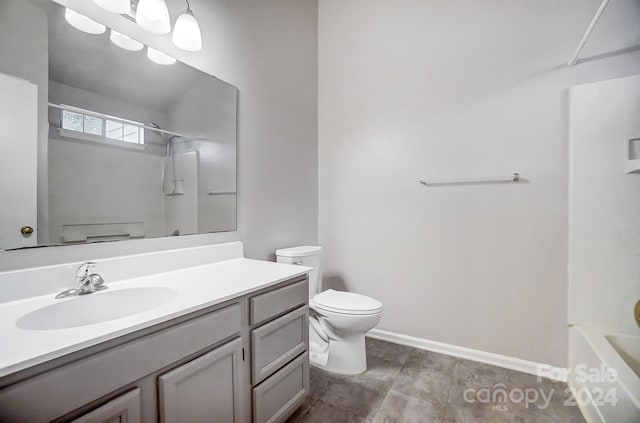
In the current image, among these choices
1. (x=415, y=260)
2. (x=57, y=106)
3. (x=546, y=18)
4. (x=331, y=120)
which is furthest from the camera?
(x=331, y=120)

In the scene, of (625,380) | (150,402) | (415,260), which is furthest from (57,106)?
(625,380)

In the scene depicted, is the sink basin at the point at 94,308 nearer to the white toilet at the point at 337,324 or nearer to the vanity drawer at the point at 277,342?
the vanity drawer at the point at 277,342

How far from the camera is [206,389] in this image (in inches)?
38.8

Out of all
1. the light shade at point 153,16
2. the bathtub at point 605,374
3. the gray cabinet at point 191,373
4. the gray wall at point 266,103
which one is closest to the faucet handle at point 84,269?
the gray wall at point 266,103

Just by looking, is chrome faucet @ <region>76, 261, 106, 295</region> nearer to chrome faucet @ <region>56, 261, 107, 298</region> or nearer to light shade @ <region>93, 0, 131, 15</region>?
chrome faucet @ <region>56, 261, 107, 298</region>

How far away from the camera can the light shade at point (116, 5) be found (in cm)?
117

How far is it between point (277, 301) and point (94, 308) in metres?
0.69

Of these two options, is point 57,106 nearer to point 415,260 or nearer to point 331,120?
point 331,120

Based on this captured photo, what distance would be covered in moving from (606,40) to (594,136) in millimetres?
572

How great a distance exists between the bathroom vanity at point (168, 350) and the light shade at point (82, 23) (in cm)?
98

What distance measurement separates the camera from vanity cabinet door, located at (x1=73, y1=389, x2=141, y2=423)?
708mm

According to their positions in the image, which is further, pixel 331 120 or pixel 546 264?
pixel 331 120

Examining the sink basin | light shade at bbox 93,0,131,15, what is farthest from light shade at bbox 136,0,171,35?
the sink basin

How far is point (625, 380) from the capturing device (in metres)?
1.19
